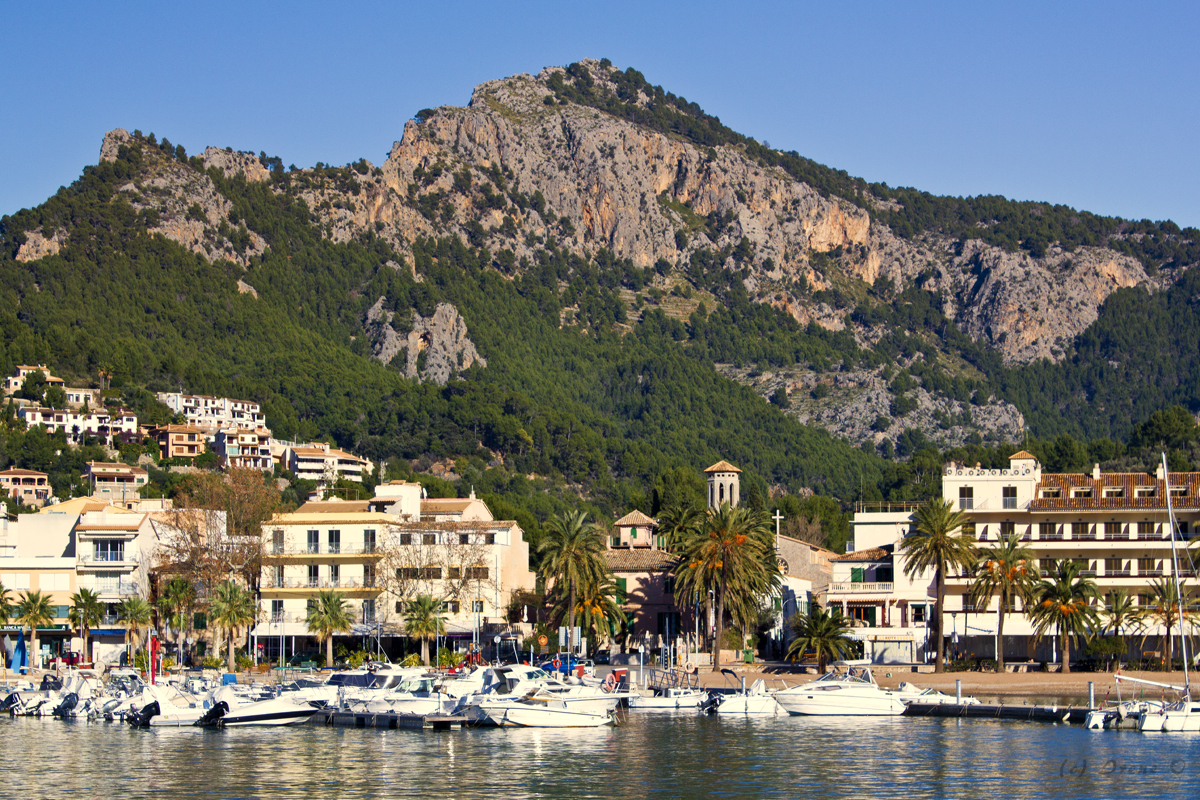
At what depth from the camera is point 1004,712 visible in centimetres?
6925

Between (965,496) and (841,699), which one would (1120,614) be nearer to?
(965,496)

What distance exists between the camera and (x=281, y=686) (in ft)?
238

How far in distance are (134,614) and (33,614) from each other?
218 inches

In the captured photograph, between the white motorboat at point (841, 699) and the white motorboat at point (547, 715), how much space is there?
1019 centimetres

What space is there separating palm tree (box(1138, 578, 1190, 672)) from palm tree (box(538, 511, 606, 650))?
97.8 feet

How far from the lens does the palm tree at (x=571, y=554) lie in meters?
87.0

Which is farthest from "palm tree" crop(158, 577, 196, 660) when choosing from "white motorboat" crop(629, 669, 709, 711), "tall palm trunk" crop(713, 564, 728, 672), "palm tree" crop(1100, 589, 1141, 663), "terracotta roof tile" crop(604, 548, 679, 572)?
"palm tree" crop(1100, 589, 1141, 663)

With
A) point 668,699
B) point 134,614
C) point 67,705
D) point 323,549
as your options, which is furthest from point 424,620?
point 67,705

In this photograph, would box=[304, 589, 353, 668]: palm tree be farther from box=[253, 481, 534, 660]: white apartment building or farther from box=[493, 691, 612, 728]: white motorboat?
box=[493, 691, 612, 728]: white motorboat

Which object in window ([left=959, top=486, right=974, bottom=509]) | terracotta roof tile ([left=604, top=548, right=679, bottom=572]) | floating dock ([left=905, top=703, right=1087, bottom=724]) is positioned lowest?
floating dock ([left=905, top=703, right=1087, bottom=724])

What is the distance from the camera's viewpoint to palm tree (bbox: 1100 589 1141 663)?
271 feet

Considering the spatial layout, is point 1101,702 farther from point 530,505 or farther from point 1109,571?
point 530,505

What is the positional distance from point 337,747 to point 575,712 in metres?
11.1

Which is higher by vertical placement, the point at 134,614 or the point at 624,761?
the point at 134,614
